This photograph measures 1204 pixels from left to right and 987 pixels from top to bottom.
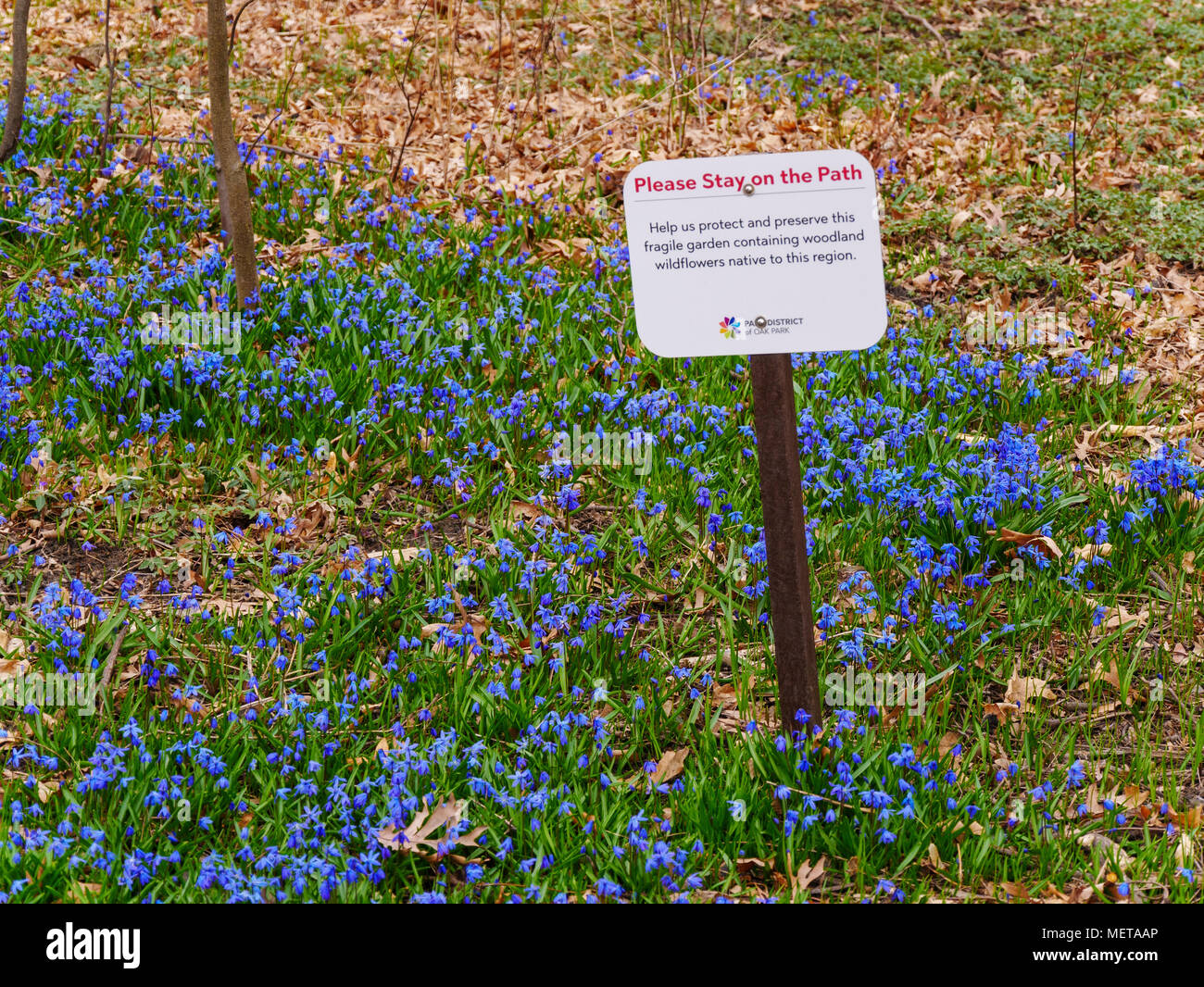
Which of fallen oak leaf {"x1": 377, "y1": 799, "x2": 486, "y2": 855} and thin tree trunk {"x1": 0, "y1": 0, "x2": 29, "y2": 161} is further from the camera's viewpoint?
thin tree trunk {"x1": 0, "y1": 0, "x2": 29, "y2": 161}

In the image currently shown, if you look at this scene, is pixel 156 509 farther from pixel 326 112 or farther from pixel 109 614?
pixel 326 112

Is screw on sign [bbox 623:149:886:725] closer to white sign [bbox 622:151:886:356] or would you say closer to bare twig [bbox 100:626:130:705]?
white sign [bbox 622:151:886:356]

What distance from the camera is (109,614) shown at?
390 cm

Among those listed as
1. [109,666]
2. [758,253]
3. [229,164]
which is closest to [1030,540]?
[758,253]

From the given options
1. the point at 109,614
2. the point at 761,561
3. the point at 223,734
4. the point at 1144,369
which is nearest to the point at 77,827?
the point at 223,734

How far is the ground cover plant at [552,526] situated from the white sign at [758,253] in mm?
1191

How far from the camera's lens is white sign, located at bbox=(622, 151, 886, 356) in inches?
118

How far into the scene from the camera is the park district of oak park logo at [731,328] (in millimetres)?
3092

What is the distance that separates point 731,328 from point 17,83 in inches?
210

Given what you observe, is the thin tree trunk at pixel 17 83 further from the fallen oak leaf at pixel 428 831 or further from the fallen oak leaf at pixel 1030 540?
the fallen oak leaf at pixel 1030 540

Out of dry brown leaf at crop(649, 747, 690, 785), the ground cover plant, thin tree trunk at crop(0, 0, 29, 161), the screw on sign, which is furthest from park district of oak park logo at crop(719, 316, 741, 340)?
thin tree trunk at crop(0, 0, 29, 161)
